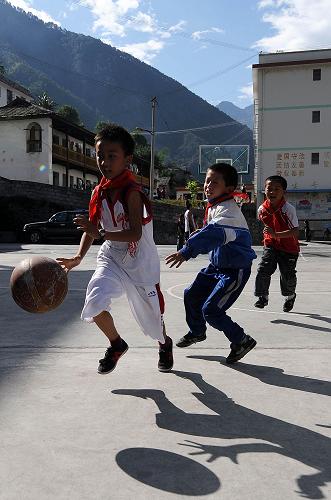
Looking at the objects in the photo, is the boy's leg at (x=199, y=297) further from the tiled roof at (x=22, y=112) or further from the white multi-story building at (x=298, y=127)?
the tiled roof at (x=22, y=112)

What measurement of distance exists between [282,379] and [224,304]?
748 mm

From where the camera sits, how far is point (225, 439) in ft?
9.41

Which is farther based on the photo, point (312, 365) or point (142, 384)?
point (312, 365)

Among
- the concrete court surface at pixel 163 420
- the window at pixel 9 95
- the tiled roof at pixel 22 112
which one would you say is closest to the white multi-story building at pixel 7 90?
the window at pixel 9 95

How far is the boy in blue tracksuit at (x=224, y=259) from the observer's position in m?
4.26

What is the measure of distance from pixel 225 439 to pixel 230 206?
79.1 inches

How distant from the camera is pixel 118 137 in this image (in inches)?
149

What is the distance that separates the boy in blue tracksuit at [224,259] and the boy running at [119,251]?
405 mm

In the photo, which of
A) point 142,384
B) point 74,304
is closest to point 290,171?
point 74,304

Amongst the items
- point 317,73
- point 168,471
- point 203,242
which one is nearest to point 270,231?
point 203,242

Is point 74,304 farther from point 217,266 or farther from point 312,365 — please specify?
point 312,365

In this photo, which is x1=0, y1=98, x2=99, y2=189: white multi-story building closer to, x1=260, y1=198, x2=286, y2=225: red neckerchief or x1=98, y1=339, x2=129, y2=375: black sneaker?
x1=260, y1=198, x2=286, y2=225: red neckerchief

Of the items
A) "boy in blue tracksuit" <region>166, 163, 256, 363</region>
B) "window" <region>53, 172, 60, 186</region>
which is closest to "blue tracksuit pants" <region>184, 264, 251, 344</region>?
"boy in blue tracksuit" <region>166, 163, 256, 363</region>

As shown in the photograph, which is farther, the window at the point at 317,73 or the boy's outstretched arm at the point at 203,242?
the window at the point at 317,73
